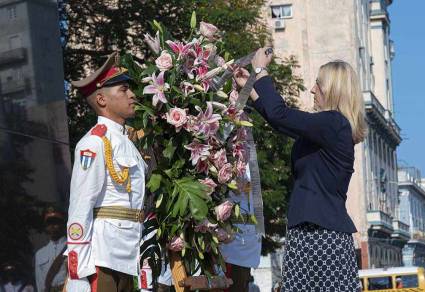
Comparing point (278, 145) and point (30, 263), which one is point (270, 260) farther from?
point (30, 263)

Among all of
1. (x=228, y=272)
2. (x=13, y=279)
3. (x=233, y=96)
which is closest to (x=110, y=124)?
(x=233, y=96)

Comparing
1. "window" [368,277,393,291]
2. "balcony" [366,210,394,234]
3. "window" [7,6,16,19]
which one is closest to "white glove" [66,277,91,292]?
"window" [7,6,16,19]

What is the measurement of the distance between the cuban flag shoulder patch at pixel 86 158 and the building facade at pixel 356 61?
57072mm

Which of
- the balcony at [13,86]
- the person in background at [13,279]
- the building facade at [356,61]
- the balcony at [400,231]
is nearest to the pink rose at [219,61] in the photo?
the person in background at [13,279]

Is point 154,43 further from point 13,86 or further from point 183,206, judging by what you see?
point 13,86

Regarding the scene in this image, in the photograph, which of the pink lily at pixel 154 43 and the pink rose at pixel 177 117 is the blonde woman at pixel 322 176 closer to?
the pink rose at pixel 177 117

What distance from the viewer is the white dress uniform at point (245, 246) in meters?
7.92

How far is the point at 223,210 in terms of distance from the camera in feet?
23.6

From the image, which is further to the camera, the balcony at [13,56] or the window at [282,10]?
the window at [282,10]

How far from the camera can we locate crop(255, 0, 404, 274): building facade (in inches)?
2712

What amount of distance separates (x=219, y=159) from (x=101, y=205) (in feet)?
3.49

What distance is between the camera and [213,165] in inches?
286

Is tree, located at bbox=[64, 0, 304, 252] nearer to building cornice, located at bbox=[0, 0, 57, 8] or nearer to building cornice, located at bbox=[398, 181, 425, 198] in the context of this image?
building cornice, located at bbox=[0, 0, 57, 8]

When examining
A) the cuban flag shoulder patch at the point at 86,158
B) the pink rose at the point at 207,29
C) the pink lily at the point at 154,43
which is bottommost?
the cuban flag shoulder patch at the point at 86,158
